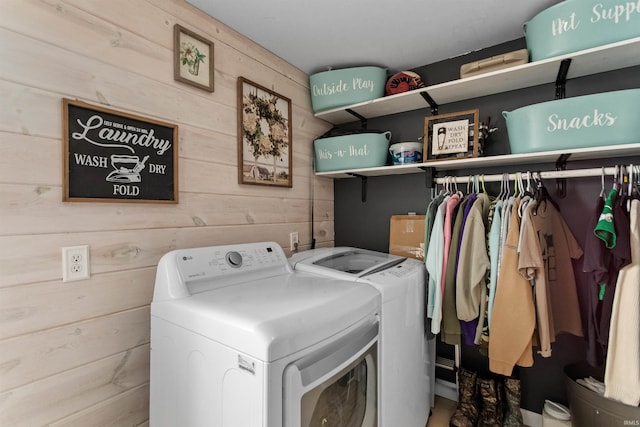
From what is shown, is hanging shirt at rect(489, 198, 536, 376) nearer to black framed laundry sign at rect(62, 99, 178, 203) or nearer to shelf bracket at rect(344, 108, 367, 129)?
shelf bracket at rect(344, 108, 367, 129)

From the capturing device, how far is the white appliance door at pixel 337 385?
84 centimetres

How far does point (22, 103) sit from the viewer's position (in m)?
0.98

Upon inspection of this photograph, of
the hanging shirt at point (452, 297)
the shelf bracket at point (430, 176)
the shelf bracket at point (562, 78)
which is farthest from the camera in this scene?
the shelf bracket at point (430, 176)

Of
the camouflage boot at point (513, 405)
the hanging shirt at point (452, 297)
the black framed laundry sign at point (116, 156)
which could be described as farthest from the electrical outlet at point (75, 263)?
the camouflage boot at point (513, 405)

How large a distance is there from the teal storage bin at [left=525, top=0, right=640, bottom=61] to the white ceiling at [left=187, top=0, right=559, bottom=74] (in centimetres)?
13

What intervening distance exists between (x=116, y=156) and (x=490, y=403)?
7.61 ft

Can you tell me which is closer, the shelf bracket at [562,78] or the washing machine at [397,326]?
the washing machine at [397,326]

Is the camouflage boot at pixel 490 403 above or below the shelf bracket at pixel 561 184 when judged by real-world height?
below

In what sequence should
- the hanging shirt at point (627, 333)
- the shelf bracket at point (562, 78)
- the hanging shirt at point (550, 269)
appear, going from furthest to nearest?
the shelf bracket at point (562, 78), the hanging shirt at point (550, 269), the hanging shirt at point (627, 333)

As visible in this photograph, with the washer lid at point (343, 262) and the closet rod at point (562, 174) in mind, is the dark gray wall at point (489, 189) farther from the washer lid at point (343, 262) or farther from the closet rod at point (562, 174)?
the washer lid at point (343, 262)

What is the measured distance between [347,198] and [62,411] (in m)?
2.01

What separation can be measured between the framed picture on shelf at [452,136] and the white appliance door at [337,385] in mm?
1120

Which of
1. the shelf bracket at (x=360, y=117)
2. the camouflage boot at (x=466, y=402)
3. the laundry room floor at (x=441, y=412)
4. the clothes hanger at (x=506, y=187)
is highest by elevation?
the shelf bracket at (x=360, y=117)

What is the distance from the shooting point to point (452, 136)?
1.76m
